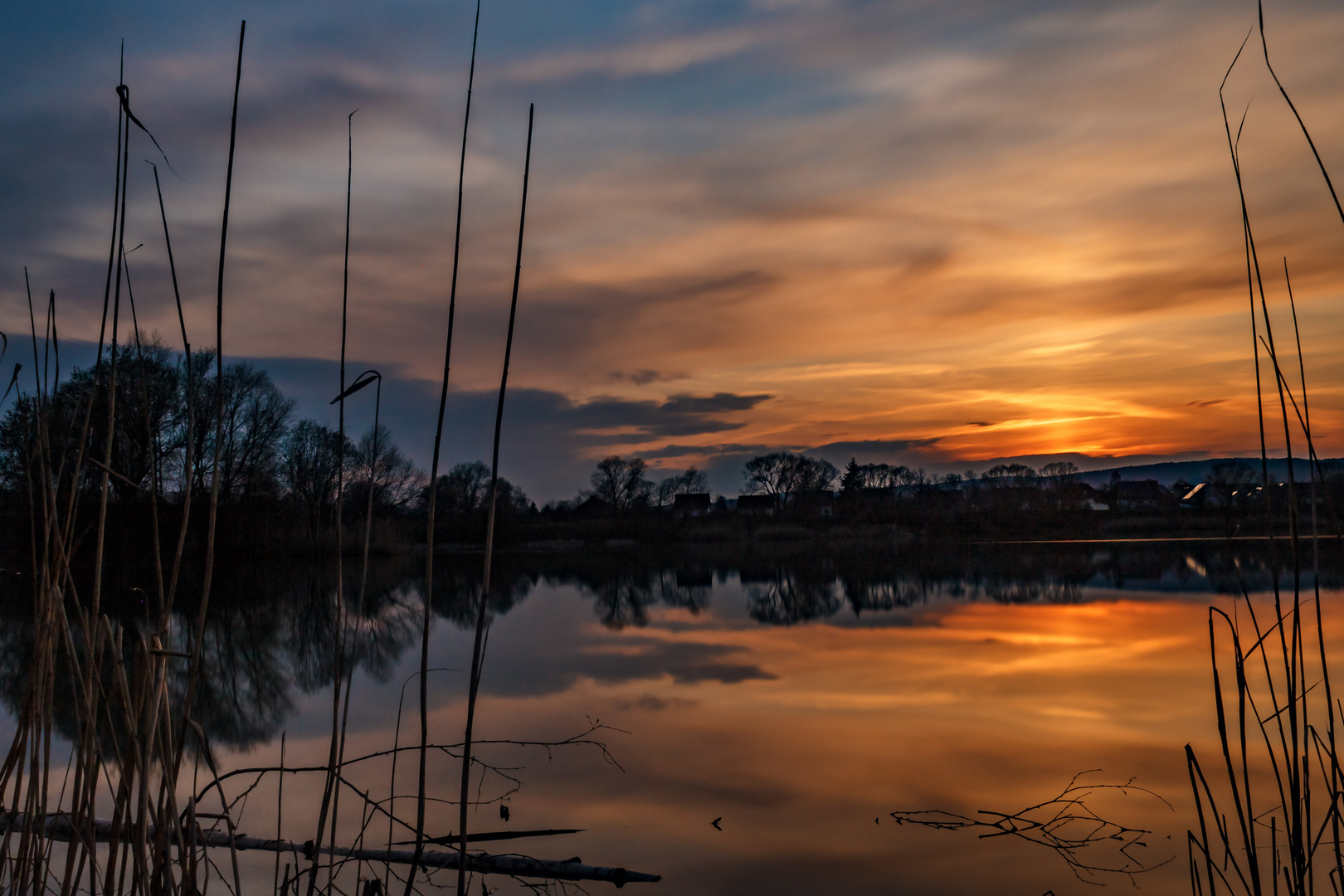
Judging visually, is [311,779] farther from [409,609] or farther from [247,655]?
[409,609]

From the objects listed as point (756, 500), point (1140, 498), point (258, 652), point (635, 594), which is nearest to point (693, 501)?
point (756, 500)

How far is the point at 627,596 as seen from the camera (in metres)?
15.4

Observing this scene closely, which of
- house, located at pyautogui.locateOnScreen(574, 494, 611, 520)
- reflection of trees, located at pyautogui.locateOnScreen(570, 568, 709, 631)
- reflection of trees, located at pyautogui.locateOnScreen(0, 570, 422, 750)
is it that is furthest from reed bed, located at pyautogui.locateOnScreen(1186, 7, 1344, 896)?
house, located at pyautogui.locateOnScreen(574, 494, 611, 520)

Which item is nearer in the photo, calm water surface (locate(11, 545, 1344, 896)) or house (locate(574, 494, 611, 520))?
calm water surface (locate(11, 545, 1344, 896))

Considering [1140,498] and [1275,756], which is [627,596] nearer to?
[1275,756]

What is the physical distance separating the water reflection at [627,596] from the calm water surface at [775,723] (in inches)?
3.1

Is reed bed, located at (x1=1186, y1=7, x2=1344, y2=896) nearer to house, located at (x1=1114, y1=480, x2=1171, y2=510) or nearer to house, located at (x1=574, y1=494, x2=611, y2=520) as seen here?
house, located at (x1=1114, y1=480, x2=1171, y2=510)

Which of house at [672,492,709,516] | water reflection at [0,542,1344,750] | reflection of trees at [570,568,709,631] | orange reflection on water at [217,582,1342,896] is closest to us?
orange reflection on water at [217,582,1342,896]

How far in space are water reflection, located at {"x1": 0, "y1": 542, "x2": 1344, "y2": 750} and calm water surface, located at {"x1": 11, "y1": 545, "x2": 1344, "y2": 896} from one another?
8cm

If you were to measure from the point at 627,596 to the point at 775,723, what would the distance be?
9724mm

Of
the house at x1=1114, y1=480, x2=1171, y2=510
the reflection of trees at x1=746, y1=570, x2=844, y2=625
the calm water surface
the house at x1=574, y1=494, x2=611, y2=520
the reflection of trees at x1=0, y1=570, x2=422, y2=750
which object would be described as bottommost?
the reflection of trees at x1=0, y1=570, x2=422, y2=750

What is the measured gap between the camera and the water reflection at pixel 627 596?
744 cm

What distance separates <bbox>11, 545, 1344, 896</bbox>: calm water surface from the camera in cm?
354

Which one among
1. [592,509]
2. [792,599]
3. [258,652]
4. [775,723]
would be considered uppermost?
[592,509]
